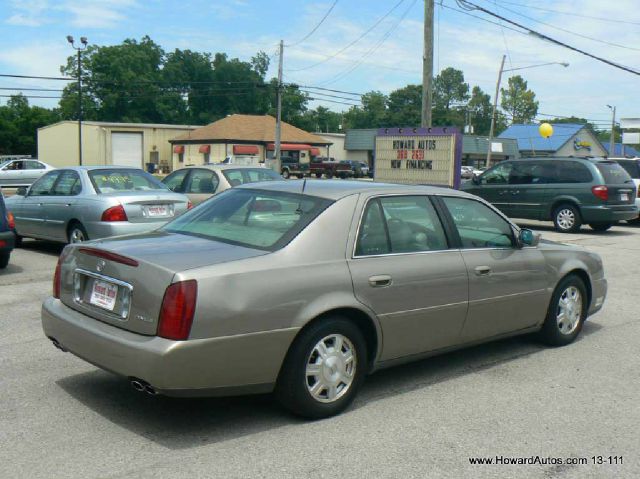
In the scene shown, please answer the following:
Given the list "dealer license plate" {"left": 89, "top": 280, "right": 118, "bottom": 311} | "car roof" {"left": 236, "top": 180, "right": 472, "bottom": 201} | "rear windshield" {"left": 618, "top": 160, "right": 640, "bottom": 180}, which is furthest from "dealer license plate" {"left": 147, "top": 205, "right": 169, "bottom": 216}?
"rear windshield" {"left": 618, "top": 160, "right": 640, "bottom": 180}

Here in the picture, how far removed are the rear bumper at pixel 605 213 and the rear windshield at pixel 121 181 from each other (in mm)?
10582

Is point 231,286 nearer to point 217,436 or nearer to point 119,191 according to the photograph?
point 217,436

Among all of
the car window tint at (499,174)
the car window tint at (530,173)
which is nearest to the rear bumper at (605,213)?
the car window tint at (530,173)

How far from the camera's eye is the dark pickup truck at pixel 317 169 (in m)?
56.9

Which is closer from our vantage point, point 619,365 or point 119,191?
point 619,365

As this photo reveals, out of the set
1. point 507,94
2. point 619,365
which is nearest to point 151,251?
point 619,365

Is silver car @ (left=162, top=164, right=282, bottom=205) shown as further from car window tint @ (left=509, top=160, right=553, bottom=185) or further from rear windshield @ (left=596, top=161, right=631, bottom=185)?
rear windshield @ (left=596, top=161, right=631, bottom=185)

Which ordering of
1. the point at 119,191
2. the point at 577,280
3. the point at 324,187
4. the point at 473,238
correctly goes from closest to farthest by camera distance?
the point at 324,187
the point at 473,238
the point at 577,280
the point at 119,191

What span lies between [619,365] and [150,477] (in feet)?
13.2

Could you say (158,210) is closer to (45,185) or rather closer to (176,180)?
(45,185)

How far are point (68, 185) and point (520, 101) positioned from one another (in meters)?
133

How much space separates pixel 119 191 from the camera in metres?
10.5

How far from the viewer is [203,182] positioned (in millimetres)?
12492

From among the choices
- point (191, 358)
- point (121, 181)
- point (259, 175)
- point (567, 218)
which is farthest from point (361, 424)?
point (567, 218)
